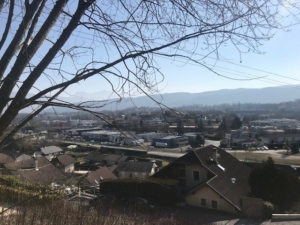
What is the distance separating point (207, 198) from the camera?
814 cm

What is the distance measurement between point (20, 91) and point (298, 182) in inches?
349

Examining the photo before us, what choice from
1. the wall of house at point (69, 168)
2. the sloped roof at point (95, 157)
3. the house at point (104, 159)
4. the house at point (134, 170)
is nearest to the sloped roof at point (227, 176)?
the house at point (134, 170)

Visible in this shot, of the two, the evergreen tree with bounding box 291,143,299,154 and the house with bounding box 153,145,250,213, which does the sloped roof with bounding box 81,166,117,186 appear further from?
the evergreen tree with bounding box 291,143,299,154

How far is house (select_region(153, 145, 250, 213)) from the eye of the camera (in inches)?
315

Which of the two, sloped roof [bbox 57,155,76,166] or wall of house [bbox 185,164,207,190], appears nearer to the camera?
wall of house [bbox 185,164,207,190]

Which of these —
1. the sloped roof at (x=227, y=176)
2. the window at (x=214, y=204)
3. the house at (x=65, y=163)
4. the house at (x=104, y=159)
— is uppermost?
the sloped roof at (x=227, y=176)

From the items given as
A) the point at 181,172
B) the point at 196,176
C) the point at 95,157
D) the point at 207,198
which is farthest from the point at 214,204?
the point at 95,157

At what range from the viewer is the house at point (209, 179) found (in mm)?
7992

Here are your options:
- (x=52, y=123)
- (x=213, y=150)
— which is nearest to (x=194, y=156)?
(x=213, y=150)

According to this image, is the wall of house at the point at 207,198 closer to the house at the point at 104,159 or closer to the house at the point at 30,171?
the house at the point at 30,171

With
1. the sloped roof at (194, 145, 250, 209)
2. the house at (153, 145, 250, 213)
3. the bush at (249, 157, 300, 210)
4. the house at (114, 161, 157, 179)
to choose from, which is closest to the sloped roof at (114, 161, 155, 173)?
the house at (114, 161, 157, 179)

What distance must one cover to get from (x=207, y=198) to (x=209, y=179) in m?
0.97

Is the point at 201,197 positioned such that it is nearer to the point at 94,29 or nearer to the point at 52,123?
the point at 52,123

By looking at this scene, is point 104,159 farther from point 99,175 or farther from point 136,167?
point 99,175
